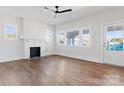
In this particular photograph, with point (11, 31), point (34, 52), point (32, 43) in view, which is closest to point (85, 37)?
point (32, 43)

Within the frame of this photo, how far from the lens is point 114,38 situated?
4.73m

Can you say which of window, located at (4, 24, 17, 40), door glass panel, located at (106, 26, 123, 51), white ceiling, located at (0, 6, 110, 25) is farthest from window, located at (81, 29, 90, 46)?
window, located at (4, 24, 17, 40)

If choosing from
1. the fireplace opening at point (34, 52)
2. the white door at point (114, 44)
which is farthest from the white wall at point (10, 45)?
the white door at point (114, 44)

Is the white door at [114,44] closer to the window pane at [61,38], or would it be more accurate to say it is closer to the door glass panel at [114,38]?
the door glass panel at [114,38]

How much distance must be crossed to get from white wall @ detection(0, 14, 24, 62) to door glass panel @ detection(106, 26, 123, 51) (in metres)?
5.34

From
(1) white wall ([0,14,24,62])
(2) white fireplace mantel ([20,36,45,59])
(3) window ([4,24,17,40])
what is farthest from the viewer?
(2) white fireplace mantel ([20,36,45,59])

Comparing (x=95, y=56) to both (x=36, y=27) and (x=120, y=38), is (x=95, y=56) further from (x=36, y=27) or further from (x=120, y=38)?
(x=36, y=27)

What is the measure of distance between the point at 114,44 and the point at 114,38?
0.99 ft

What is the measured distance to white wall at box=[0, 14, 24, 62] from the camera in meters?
5.34

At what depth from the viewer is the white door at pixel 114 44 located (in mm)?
4465

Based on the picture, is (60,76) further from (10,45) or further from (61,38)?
(61,38)

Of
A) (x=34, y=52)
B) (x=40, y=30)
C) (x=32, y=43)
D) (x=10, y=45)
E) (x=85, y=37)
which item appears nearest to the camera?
(x=10, y=45)

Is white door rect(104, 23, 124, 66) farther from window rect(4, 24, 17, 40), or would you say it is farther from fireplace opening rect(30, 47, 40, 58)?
window rect(4, 24, 17, 40)
